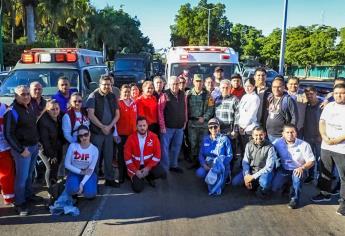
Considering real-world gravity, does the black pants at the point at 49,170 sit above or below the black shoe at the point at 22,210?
above

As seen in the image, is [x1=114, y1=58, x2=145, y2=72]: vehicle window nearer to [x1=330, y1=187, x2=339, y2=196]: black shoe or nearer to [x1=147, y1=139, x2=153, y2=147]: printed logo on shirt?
[x1=147, y1=139, x2=153, y2=147]: printed logo on shirt

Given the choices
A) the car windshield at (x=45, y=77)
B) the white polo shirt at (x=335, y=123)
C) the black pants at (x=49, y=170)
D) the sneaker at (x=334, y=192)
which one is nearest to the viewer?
the white polo shirt at (x=335, y=123)

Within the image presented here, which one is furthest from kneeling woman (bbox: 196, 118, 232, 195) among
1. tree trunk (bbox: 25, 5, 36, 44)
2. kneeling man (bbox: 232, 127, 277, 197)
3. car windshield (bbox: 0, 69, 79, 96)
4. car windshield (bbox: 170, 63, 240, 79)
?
tree trunk (bbox: 25, 5, 36, 44)

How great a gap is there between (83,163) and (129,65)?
16.8m

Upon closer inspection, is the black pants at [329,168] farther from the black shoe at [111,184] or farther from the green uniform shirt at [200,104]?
the black shoe at [111,184]

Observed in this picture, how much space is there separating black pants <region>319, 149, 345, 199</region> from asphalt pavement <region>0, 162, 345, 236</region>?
28cm

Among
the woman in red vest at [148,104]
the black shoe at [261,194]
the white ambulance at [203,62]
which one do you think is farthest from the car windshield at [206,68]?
the black shoe at [261,194]

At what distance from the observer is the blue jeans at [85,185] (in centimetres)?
572

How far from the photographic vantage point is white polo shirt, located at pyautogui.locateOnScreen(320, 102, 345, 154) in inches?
216

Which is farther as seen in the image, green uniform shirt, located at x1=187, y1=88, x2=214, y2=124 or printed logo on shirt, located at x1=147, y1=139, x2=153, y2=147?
green uniform shirt, located at x1=187, y1=88, x2=214, y2=124

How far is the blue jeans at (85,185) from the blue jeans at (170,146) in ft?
5.20

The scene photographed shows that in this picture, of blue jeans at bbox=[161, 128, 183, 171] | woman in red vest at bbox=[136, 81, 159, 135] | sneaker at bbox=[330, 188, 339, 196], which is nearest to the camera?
sneaker at bbox=[330, 188, 339, 196]

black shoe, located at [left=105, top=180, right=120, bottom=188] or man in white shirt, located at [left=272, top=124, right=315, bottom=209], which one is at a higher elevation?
man in white shirt, located at [left=272, top=124, right=315, bottom=209]

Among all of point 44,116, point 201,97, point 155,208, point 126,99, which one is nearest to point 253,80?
point 201,97
